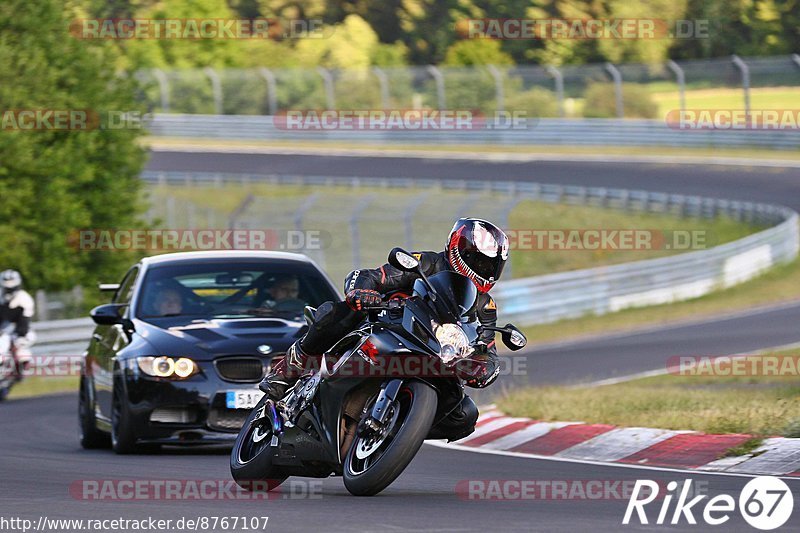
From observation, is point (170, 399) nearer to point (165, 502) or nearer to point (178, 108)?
point (165, 502)

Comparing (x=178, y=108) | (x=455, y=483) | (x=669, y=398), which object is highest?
(x=455, y=483)

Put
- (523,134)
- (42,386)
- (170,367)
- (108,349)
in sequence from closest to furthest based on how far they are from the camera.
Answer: (170,367), (108,349), (42,386), (523,134)

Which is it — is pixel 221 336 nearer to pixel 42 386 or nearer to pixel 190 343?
A: pixel 190 343

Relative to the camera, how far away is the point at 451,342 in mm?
6957

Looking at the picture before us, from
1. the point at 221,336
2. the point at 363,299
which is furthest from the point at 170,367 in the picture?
the point at 363,299

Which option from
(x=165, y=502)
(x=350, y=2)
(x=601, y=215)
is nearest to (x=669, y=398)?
(x=165, y=502)

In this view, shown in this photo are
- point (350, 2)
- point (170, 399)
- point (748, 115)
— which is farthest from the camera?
point (350, 2)

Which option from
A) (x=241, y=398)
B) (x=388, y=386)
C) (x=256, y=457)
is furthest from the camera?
A: (x=241, y=398)

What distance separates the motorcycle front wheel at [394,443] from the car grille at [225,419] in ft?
11.5

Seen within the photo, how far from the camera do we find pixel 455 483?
8.57 m

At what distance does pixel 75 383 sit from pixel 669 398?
11456 millimetres

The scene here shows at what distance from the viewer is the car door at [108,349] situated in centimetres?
1153

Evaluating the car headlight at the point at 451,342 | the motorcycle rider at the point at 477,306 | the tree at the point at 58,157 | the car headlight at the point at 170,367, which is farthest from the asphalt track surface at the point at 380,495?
the tree at the point at 58,157

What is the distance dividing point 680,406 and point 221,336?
3738 millimetres
